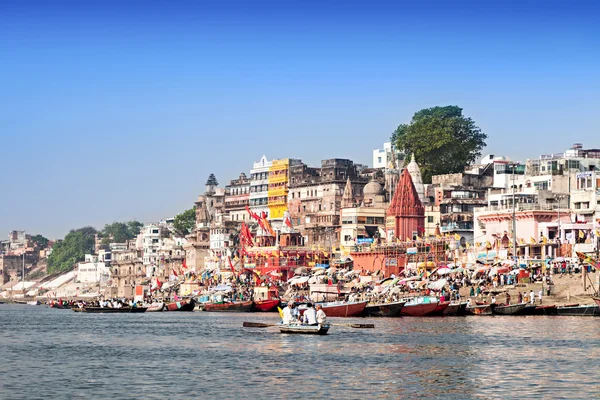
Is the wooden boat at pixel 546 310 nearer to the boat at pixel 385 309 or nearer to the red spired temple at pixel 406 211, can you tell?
the boat at pixel 385 309

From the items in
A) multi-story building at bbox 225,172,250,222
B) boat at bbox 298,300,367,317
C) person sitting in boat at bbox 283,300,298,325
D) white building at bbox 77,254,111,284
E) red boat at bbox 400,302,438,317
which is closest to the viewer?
person sitting in boat at bbox 283,300,298,325

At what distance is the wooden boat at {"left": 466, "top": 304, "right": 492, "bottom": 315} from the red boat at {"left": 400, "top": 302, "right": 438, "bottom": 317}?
2474mm

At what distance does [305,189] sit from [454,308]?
60.1 metres

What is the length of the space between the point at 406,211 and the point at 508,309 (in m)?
37.4

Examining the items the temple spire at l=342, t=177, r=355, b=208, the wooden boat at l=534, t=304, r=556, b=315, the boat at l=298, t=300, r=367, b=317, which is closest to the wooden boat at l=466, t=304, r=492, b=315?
the wooden boat at l=534, t=304, r=556, b=315

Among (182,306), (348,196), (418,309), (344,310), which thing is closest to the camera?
(418,309)

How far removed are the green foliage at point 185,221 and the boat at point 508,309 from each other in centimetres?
10193

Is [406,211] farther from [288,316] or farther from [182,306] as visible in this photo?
[288,316]

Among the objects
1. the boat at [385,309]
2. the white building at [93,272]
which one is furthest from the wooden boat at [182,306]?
the white building at [93,272]

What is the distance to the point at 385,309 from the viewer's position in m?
74.2

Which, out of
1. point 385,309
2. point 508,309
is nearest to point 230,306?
point 385,309

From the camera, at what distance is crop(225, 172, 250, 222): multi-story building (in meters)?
147

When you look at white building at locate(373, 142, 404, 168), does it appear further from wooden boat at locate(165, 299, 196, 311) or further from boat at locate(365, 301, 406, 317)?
boat at locate(365, 301, 406, 317)

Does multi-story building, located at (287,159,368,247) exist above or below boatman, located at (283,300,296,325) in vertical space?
above
